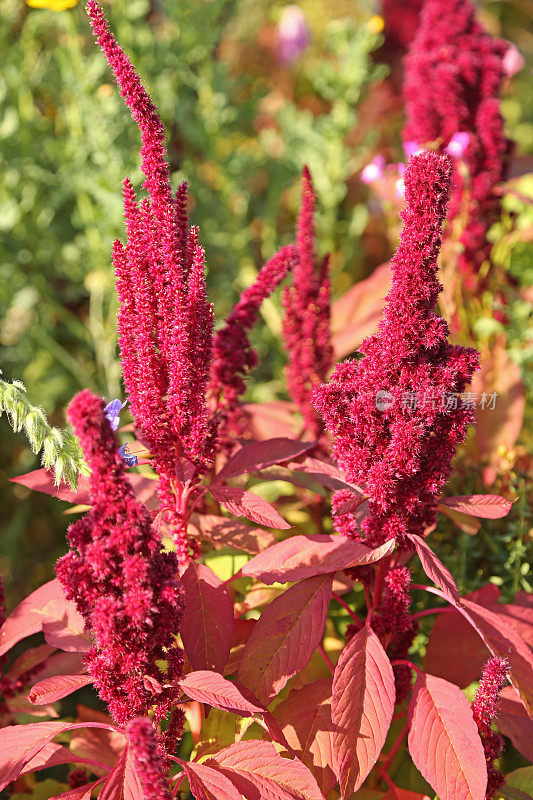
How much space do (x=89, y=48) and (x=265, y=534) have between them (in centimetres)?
244

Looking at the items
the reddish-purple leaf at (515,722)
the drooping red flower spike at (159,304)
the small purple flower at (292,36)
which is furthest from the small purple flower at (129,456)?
the small purple flower at (292,36)

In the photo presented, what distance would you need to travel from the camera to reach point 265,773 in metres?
0.78

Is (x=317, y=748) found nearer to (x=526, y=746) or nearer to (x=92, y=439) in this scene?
(x=526, y=746)

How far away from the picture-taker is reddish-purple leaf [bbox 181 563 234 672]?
0.85 meters

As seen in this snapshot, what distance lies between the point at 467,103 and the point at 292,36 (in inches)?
63.9

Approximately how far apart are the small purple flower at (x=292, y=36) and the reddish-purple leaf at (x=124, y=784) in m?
3.13

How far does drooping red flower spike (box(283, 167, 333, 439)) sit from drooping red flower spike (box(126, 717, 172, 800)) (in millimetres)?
702

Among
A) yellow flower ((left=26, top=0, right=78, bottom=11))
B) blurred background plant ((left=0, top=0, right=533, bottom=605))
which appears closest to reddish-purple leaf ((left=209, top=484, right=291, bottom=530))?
blurred background plant ((left=0, top=0, right=533, bottom=605))

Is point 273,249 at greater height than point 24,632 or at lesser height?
greater

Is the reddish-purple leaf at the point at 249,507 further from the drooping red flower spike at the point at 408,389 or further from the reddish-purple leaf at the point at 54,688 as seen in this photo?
the reddish-purple leaf at the point at 54,688

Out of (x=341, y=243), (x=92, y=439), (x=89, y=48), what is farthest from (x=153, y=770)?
(x=89, y=48)

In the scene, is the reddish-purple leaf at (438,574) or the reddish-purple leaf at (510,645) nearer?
the reddish-purple leaf at (438,574)

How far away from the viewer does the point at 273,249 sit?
243 centimetres

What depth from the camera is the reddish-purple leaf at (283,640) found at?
0.84m
